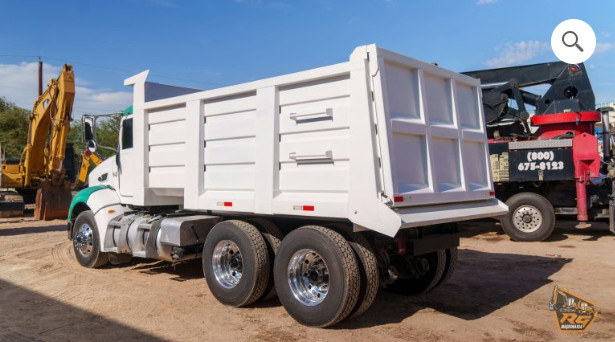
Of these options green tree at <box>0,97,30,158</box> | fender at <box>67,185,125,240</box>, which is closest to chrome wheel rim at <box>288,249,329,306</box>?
fender at <box>67,185,125,240</box>

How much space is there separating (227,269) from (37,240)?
25.5 feet

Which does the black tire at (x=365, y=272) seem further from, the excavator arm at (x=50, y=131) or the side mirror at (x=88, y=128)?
the excavator arm at (x=50, y=131)

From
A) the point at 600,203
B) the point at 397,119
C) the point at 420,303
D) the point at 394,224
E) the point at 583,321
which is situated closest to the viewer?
the point at 394,224

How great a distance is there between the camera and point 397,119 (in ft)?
15.6

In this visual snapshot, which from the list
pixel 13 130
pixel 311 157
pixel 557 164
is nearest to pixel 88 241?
pixel 311 157

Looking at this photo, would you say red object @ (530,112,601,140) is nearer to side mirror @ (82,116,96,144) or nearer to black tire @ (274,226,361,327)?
black tire @ (274,226,361,327)

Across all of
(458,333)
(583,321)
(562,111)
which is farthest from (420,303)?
(562,111)

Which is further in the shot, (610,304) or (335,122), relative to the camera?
(610,304)

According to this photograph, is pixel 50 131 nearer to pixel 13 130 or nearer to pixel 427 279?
pixel 427 279

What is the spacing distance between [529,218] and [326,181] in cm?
713

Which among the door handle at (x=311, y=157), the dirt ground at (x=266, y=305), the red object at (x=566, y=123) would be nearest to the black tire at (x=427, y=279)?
the dirt ground at (x=266, y=305)

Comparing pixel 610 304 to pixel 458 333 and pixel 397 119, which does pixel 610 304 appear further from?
pixel 397 119

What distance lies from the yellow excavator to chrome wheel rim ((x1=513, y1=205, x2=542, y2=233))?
13383mm

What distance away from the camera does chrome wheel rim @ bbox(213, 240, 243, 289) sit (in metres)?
5.89
